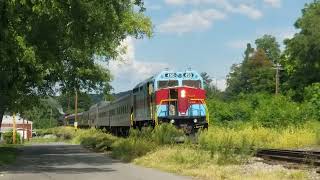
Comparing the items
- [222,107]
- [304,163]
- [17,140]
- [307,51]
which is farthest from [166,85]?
[307,51]

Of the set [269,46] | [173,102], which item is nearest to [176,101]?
[173,102]

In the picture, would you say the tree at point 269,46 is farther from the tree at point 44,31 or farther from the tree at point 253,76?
the tree at point 44,31

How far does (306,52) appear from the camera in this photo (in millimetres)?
85125

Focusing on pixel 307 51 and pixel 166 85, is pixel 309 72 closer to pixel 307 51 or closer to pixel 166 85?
pixel 307 51

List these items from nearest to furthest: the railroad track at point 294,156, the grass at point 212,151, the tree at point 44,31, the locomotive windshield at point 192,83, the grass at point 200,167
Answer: the grass at point 200,167, the grass at point 212,151, the railroad track at point 294,156, the tree at point 44,31, the locomotive windshield at point 192,83

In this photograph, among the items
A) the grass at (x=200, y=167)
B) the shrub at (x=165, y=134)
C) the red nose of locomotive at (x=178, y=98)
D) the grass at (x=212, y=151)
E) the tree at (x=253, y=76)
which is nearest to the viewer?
the grass at (x=200, y=167)

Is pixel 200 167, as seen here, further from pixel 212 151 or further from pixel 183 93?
pixel 183 93

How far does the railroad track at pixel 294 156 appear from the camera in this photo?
19.5 meters

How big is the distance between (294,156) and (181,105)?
1225cm

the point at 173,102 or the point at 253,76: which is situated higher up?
the point at 253,76

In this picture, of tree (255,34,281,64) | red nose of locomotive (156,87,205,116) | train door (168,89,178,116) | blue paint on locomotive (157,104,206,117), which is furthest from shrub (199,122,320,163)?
tree (255,34,281,64)

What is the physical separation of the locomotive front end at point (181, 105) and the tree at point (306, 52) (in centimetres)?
5087

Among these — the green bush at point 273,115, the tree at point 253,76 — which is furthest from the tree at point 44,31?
the tree at point 253,76

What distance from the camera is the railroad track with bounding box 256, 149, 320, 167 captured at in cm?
1955
